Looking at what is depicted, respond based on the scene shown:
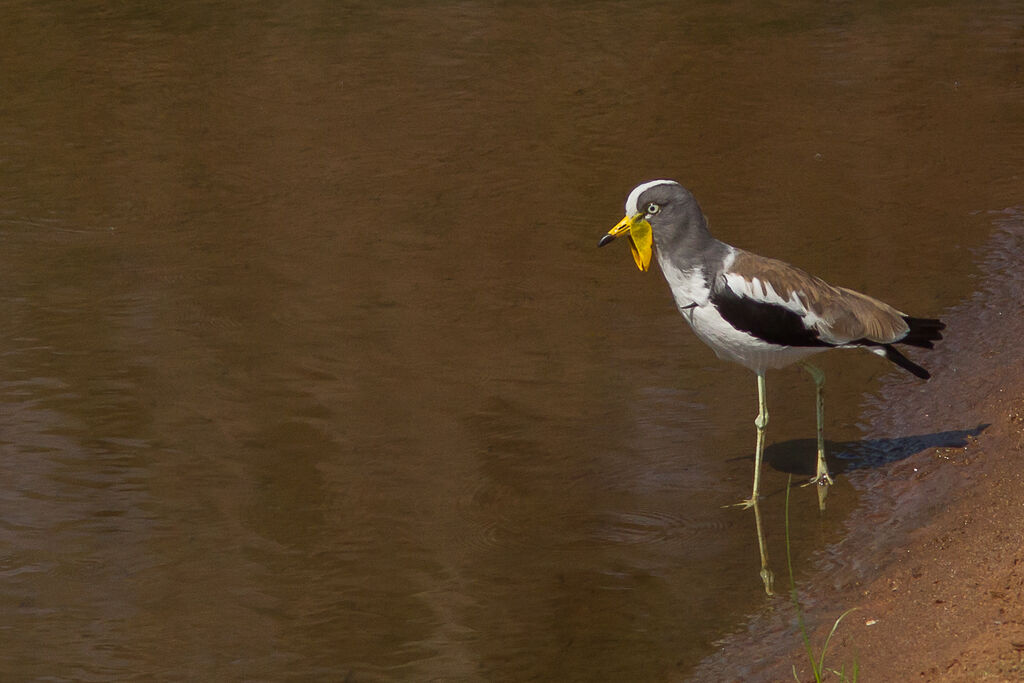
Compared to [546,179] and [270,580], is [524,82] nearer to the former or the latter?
[546,179]

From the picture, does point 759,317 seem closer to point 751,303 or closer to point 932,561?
point 751,303

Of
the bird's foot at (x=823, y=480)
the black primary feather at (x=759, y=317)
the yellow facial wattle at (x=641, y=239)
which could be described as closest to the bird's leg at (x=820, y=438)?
the bird's foot at (x=823, y=480)

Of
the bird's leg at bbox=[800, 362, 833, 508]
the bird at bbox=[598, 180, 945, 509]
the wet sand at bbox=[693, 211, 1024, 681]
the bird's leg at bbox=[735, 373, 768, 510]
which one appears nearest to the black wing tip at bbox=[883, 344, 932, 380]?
the bird at bbox=[598, 180, 945, 509]

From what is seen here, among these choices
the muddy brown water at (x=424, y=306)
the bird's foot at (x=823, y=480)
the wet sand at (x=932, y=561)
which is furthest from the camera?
the bird's foot at (x=823, y=480)

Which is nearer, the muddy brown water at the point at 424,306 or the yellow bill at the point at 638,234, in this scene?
the muddy brown water at the point at 424,306

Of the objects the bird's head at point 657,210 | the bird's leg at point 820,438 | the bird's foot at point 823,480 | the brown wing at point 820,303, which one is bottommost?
the bird's foot at point 823,480

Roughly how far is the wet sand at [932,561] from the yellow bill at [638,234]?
1.49 metres

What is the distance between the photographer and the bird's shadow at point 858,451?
634 centimetres

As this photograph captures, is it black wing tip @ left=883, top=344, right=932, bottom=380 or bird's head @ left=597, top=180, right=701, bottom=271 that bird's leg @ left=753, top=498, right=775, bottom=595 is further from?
bird's head @ left=597, top=180, right=701, bottom=271

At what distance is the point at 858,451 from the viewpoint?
646cm

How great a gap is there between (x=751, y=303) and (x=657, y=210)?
2.04 ft

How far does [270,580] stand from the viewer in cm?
559

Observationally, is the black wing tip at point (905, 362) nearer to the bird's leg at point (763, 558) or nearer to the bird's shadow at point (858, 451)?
the bird's shadow at point (858, 451)

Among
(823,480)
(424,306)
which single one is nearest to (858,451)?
(823,480)
